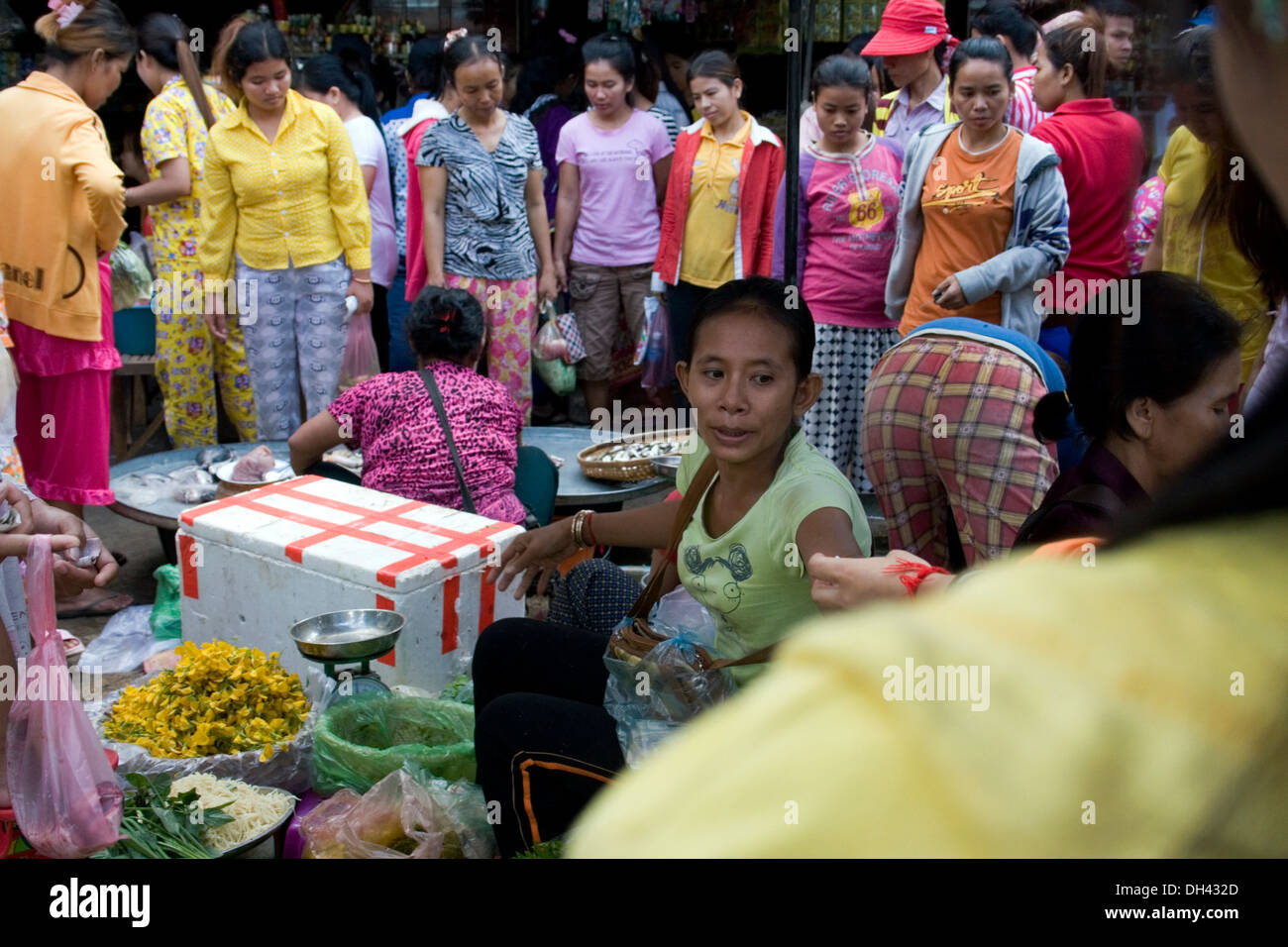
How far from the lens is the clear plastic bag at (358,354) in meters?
5.75

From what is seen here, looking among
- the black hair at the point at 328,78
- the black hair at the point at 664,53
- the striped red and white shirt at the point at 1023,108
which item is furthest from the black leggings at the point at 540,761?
the black hair at the point at 664,53

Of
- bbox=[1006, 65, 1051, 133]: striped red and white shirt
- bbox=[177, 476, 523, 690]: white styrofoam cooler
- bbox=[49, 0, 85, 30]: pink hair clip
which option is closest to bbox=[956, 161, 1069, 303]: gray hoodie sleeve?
bbox=[1006, 65, 1051, 133]: striped red and white shirt

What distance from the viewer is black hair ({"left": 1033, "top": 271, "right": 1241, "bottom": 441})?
Result: 4.84 ft

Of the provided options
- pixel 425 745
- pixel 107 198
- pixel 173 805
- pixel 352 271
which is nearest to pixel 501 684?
pixel 425 745

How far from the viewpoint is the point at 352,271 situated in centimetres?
570

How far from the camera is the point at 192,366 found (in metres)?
5.79

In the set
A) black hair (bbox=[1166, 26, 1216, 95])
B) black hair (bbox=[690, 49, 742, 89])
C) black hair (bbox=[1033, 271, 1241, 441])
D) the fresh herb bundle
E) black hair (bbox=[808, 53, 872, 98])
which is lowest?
the fresh herb bundle

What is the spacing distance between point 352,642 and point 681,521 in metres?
0.90

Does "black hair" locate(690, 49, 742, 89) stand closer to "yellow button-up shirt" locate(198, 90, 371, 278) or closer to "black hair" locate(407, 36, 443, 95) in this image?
"yellow button-up shirt" locate(198, 90, 371, 278)

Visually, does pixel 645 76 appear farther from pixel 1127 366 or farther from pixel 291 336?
pixel 1127 366

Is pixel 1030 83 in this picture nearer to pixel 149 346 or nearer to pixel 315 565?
pixel 315 565

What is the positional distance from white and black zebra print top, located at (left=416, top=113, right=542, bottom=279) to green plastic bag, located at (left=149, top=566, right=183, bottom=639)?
7.28 ft

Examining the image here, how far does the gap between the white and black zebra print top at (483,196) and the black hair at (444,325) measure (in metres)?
1.81
